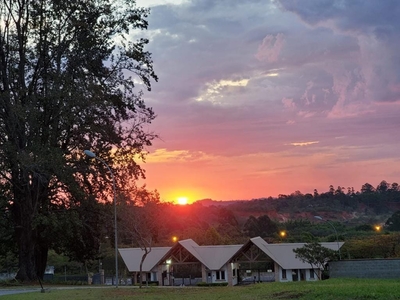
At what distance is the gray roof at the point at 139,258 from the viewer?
55.1 metres

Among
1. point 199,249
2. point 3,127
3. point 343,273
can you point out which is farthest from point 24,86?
point 199,249

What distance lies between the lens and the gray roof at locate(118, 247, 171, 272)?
55062 mm

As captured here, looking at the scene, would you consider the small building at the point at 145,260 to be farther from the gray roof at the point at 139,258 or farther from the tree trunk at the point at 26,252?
the tree trunk at the point at 26,252

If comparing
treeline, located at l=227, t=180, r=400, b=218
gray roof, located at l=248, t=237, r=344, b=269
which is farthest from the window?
treeline, located at l=227, t=180, r=400, b=218

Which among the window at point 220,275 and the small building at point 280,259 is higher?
the small building at point 280,259

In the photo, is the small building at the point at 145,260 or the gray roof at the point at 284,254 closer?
the gray roof at the point at 284,254

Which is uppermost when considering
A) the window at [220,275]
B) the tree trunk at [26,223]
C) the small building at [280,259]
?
the tree trunk at [26,223]

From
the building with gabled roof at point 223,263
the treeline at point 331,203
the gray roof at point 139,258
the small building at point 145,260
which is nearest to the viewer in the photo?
the building with gabled roof at point 223,263

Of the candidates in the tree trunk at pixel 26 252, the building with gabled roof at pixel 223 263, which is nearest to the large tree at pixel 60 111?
the tree trunk at pixel 26 252

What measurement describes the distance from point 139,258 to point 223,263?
33.3 feet

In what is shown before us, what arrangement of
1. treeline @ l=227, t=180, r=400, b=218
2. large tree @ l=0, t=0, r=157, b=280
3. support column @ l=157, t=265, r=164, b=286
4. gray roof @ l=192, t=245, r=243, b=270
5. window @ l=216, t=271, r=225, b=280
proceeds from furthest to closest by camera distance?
1. treeline @ l=227, t=180, r=400, b=218
2. support column @ l=157, t=265, r=164, b=286
3. window @ l=216, t=271, r=225, b=280
4. gray roof @ l=192, t=245, r=243, b=270
5. large tree @ l=0, t=0, r=157, b=280

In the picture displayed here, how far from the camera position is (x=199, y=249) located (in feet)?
178

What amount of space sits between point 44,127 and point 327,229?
237ft

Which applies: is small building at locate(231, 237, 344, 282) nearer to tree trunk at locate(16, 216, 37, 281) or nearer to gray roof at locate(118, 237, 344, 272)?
gray roof at locate(118, 237, 344, 272)
